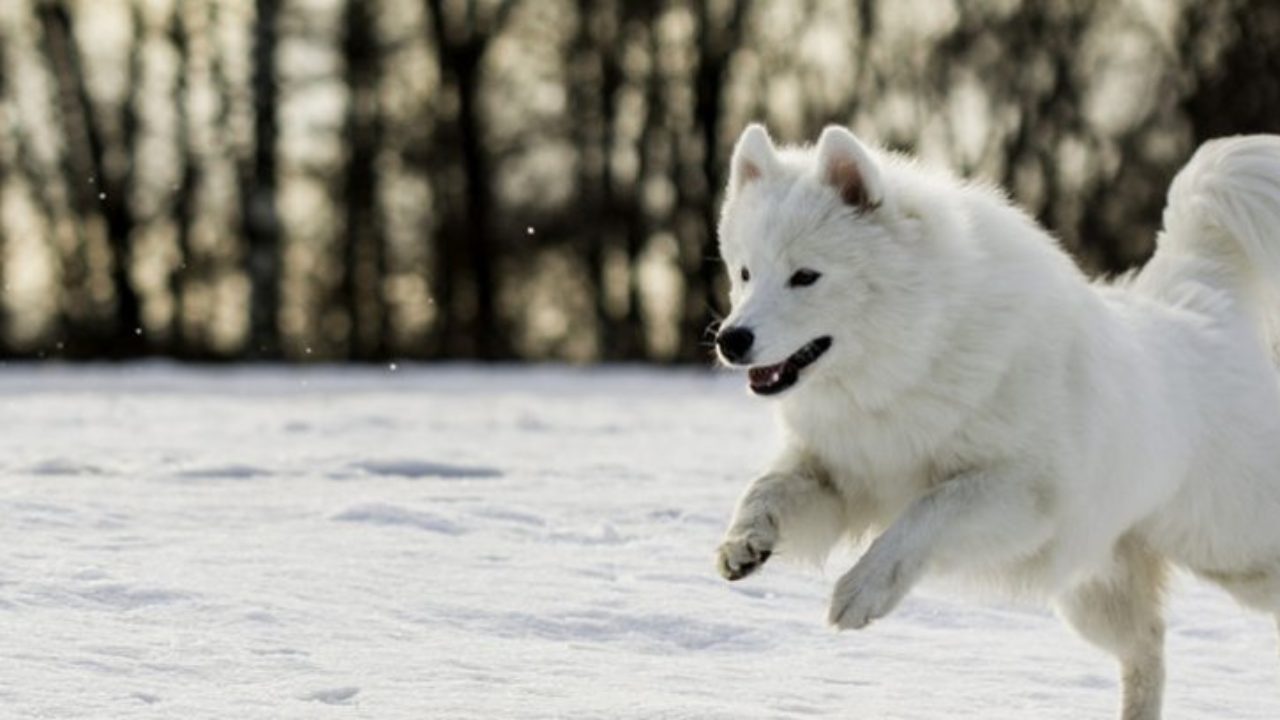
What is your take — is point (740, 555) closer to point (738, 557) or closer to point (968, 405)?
point (738, 557)

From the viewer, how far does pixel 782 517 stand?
5500 mm

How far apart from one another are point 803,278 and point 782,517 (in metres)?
0.63

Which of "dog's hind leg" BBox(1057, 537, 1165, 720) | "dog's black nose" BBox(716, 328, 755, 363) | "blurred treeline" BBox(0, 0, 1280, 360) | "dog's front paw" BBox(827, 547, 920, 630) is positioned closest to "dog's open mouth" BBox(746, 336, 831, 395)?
"dog's black nose" BBox(716, 328, 755, 363)

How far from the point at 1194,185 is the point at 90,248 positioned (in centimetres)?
2055

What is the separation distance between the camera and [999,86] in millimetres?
27453

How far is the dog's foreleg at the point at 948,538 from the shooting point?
5.21 metres

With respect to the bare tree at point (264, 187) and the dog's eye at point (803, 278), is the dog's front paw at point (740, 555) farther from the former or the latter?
the bare tree at point (264, 187)

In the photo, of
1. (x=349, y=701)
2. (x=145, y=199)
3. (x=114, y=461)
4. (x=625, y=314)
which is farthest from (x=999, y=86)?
(x=349, y=701)

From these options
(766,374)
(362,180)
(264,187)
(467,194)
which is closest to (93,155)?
(264,187)

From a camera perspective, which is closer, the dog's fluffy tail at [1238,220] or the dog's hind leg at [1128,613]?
the dog's hind leg at [1128,613]

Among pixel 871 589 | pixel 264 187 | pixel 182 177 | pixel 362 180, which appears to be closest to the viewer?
pixel 871 589

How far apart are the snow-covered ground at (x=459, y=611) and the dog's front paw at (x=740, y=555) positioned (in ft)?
1.03

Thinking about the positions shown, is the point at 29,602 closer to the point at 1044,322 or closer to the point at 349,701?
the point at 349,701

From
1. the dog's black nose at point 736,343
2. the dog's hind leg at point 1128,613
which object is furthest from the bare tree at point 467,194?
the dog's black nose at point 736,343
